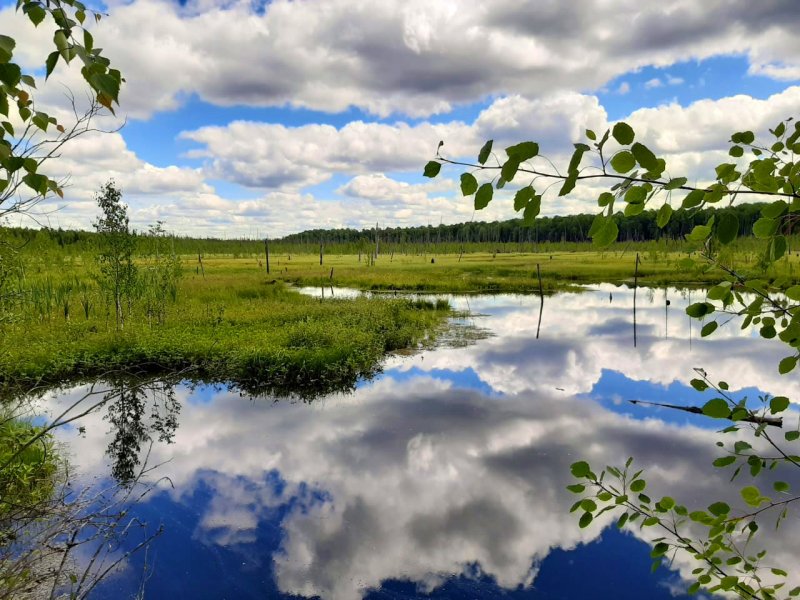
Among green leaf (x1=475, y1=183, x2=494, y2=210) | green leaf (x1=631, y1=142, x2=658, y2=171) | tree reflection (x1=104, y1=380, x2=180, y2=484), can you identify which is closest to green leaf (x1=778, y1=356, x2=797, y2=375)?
green leaf (x1=631, y1=142, x2=658, y2=171)

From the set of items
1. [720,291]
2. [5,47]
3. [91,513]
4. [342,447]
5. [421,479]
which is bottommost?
[421,479]

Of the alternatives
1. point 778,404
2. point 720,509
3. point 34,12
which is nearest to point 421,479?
point 720,509

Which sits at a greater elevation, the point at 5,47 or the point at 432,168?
the point at 5,47

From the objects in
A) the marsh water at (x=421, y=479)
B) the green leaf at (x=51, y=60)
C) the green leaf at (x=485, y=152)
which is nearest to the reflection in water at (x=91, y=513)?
the marsh water at (x=421, y=479)

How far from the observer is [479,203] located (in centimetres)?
136

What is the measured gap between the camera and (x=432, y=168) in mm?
1414

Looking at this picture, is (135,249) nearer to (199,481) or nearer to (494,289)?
(199,481)

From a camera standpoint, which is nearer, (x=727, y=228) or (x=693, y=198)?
(x=727, y=228)

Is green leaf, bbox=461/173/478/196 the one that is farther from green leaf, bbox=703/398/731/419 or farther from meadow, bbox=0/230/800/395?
meadow, bbox=0/230/800/395

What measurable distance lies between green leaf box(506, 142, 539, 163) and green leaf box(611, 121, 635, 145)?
214 mm

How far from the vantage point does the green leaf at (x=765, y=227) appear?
56.3 inches

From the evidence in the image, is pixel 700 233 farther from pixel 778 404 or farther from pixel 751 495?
pixel 751 495

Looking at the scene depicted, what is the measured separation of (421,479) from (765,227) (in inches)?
392

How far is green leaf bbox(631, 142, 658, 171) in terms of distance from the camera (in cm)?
125
